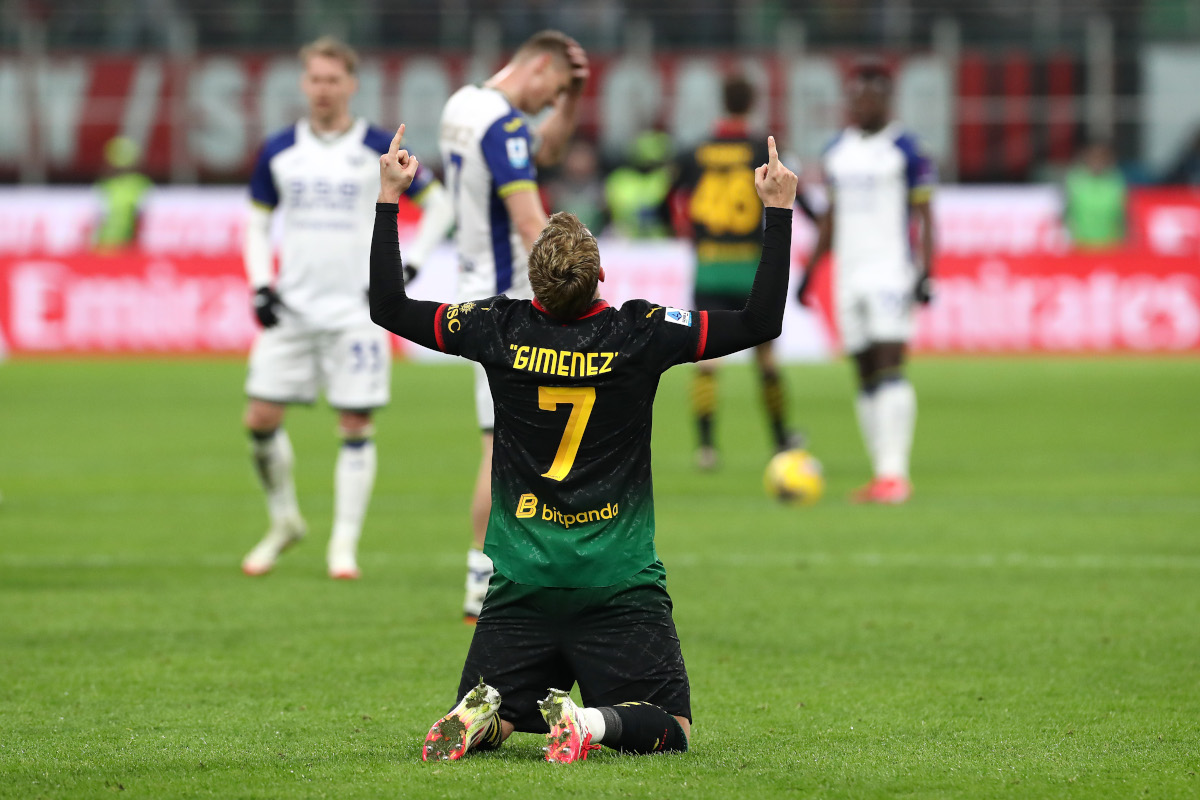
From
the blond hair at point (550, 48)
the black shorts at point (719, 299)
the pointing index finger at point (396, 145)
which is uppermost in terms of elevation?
the blond hair at point (550, 48)

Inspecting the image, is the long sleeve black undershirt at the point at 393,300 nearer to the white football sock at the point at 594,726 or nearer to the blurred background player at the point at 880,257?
the white football sock at the point at 594,726

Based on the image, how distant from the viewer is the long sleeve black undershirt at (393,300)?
481 cm

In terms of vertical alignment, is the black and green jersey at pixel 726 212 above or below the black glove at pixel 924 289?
above

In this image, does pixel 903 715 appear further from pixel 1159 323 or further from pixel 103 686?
pixel 1159 323

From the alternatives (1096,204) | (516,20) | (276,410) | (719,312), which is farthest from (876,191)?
(516,20)

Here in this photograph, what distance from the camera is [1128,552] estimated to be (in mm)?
8688

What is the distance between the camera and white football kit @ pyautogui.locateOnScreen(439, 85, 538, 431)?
6.71 m

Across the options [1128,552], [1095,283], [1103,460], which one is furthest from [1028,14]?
[1128,552]

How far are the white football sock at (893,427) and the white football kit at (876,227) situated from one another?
36 cm

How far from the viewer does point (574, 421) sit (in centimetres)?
468

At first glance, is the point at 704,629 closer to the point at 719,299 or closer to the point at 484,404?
the point at 484,404

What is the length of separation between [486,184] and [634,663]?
8.93ft

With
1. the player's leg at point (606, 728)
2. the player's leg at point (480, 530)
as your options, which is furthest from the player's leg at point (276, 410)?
the player's leg at point (606, 728)

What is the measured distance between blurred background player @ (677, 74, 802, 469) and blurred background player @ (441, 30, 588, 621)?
5004 mm
